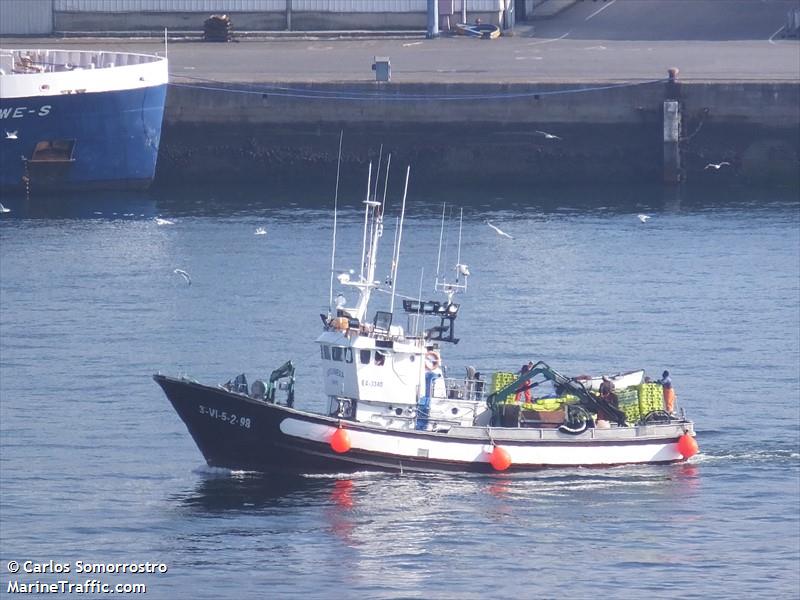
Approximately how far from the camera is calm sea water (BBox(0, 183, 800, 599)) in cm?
3638

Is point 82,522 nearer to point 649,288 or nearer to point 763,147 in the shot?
point 649,288

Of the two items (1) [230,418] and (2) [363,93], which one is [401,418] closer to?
(1) [230,418]

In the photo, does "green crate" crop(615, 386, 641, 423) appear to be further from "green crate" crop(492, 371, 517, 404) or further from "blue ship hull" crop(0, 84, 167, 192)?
"blue ship hull" crop(0, 84, 167, 192)

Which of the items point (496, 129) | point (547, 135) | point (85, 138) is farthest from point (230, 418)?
point (85, 138)

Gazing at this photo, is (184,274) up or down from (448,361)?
up

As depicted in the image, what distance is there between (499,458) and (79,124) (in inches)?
1537

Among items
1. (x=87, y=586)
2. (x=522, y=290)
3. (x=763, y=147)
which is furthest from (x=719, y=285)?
(x=87, y=586)

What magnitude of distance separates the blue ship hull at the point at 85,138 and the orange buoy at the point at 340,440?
3722 cm

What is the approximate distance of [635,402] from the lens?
42281mm

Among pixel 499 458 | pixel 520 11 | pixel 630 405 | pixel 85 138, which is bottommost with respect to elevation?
pixel 499 458

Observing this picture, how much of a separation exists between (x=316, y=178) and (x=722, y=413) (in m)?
34.3

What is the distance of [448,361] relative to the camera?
48.8 meters

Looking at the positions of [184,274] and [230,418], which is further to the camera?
[184,274]

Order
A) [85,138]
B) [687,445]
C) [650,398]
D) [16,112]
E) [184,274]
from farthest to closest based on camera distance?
1. [85,138]
2. [16,112]
3. [184,274]
4. [650,398]
5. [687,445]
